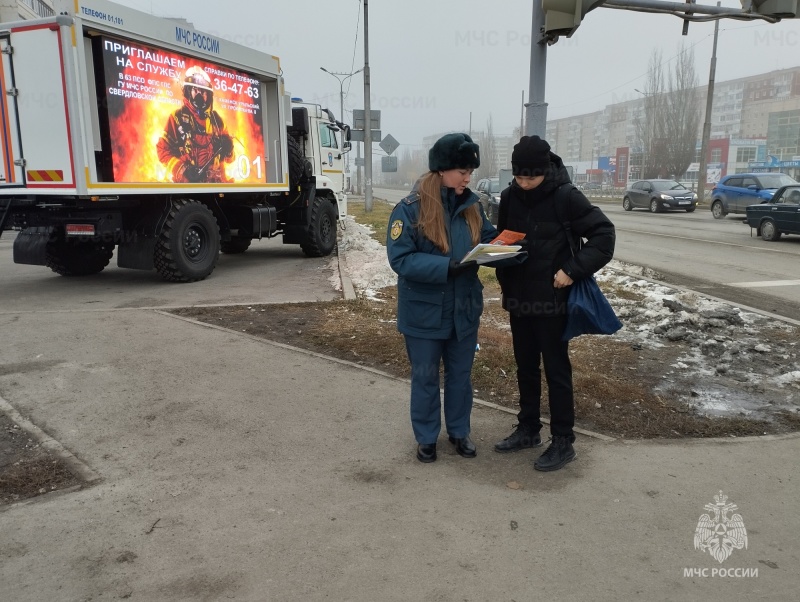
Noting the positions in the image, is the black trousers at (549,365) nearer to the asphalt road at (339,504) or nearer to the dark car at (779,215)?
the asphalt road at (339,504)

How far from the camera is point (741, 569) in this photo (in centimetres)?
268

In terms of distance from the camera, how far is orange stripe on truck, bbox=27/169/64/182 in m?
7.76

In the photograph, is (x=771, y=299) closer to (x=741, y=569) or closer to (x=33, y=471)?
(x=741, y=569)

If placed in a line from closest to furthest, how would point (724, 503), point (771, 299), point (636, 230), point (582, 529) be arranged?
point (582, 529) < point (724, 503) < point (771, 299) < point (636, 230)

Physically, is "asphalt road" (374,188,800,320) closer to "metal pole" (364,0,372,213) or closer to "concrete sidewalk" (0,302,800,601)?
"concrete sidewalk" (0,302,800,601)

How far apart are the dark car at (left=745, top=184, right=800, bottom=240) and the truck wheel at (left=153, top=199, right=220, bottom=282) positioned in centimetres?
1280

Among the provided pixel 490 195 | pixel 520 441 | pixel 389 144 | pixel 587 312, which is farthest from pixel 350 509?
pixel 389 144

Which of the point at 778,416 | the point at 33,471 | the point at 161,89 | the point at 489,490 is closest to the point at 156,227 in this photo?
the point at 161,89

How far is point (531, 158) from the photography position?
343cm

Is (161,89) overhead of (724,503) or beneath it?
overhead

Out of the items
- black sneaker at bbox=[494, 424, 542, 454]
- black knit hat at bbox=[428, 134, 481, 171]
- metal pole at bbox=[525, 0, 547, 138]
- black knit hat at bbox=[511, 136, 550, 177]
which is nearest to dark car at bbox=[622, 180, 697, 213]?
metal pole at bbox=[525, 0, 547, 138]

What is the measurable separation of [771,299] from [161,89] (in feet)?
28.6

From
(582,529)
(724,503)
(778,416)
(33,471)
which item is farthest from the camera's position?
(778,416)

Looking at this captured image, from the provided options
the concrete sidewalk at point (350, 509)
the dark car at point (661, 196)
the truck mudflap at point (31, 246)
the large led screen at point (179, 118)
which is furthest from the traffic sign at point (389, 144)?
the concrete sidewalk at point (350, 509)
